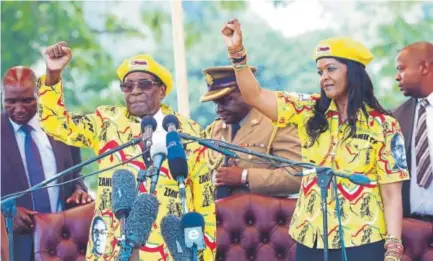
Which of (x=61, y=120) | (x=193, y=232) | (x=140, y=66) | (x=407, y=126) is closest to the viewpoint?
(x=193, y=232)

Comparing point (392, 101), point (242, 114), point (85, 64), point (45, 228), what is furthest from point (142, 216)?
point (85, 64)

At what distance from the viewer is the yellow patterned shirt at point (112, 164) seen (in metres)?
5.03

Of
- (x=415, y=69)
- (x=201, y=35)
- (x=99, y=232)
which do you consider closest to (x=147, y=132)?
(x=99, y=232)

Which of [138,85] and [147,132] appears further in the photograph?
[138,85]

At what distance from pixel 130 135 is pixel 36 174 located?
3.67ft

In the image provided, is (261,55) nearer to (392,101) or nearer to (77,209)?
(392,101)

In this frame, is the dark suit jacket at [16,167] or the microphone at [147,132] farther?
the dark suit jacket at [16,167]

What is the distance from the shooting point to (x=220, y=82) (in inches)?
251

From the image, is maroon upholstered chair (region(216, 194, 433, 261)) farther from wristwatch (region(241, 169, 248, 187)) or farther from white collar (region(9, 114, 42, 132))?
white collar (region(9, 114, 42, 132))

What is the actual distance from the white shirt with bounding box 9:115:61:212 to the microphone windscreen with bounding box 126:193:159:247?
2.57m

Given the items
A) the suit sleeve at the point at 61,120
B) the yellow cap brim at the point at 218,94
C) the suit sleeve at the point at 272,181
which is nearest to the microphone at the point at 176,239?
the suit sleeve at the point at 61,120

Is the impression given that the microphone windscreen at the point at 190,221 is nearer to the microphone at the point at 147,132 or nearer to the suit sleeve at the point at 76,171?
the microphone at the point at 147,132

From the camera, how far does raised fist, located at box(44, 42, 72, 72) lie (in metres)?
4.83

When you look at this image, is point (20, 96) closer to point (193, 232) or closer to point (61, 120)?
point (61, 120)
